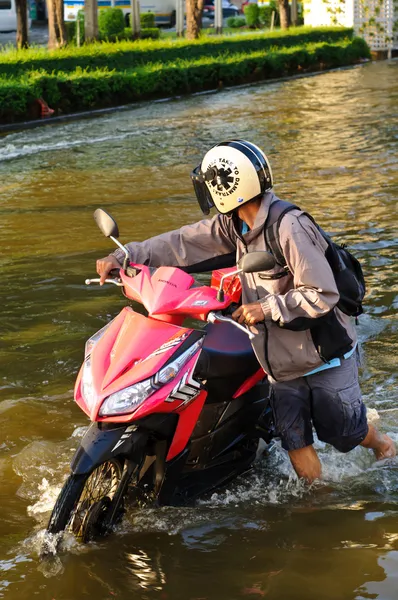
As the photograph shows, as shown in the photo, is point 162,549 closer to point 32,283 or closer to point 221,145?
point 221,145

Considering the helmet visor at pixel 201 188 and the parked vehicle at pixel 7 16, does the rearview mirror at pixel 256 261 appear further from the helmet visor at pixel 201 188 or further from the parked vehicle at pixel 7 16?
the parked vehicle at pixel 7 16

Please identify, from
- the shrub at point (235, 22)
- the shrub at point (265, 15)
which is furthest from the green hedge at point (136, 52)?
the shrub at point (235, 22)

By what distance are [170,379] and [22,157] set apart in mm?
11280

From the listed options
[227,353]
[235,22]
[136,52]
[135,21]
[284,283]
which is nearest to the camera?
[284,283]

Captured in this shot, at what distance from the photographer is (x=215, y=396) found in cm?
423

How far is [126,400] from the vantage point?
3662mm

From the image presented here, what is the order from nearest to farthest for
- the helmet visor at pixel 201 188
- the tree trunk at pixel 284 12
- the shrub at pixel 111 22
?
the helmet visor at pixel 201 188, the tree trunk at pixel 284 12, the shrub at pixel 111 22

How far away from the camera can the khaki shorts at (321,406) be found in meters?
4.13

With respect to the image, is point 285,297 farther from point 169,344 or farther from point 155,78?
point 155,78

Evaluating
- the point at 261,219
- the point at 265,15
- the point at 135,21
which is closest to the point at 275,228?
the point at 261,219

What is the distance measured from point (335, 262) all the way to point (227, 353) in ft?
1.90

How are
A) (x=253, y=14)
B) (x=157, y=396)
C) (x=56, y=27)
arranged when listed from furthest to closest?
(x=253, y=14) < (x=56, y=27) < (x=157, y=396)

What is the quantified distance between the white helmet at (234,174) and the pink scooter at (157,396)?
314mm

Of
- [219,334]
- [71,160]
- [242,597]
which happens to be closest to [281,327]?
[219,334]
